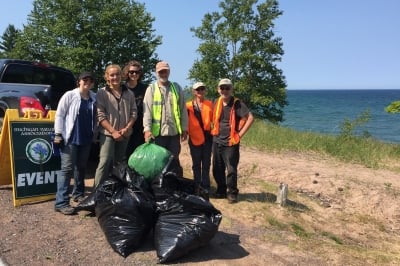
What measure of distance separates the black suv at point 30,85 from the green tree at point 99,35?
Answer: 1994 cm

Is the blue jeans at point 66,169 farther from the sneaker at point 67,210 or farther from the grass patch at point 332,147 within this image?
the grass patch at point 332,147

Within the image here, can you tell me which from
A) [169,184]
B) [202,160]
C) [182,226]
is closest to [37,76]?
[202,160]

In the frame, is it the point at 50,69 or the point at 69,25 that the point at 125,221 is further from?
the point at 69,25

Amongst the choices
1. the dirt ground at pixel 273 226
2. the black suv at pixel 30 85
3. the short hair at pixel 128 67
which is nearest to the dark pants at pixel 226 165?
the dirt ground at pixel 273 226

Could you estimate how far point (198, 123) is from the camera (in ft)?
20.0

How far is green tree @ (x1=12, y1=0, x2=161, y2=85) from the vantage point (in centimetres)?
2780

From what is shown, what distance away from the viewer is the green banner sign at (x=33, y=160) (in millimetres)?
5535

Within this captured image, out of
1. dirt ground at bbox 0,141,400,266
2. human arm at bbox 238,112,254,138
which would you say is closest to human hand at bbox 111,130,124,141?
dirt ground at bbox 0,141,400,266

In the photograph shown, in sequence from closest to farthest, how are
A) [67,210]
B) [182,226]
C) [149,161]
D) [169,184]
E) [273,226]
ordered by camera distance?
1. [182,226]
2. [169,184]
3. [149,161]
4. [67,210]
5. [273,226]

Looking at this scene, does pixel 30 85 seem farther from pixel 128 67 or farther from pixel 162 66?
pixel 162 66

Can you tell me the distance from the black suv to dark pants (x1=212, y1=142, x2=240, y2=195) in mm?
2682

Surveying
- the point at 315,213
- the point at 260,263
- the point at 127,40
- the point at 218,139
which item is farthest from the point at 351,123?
the point at 127,40

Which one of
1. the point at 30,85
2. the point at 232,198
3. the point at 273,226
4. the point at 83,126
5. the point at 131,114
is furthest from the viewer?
the point at 30,85

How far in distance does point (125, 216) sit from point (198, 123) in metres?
2.21
